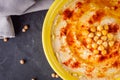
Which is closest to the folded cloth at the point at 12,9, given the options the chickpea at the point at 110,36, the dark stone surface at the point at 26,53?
the dark stone surface at the point at 26,53

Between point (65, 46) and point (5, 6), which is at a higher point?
point (5, 6)

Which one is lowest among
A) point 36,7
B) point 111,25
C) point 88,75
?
point 88,75

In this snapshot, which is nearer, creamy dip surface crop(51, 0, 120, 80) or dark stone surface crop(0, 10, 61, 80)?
creamy dip surface crop(51, 0, 120, 80)

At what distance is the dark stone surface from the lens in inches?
42.7

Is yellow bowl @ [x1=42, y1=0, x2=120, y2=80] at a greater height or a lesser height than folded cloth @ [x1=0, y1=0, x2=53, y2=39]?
lesser

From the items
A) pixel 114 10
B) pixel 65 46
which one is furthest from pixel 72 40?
pixel 114 10

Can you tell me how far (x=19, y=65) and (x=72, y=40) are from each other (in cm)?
24

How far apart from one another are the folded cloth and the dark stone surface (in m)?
0.04

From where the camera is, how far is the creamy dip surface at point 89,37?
0.95m

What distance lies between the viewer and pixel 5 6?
98 centimetres

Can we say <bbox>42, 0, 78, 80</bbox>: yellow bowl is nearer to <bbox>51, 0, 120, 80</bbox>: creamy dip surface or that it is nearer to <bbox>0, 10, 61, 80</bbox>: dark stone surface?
<bbox>51, 0, 120, 80</bbox>: creamy dip surface

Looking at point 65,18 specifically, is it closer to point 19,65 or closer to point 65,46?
point 65,46

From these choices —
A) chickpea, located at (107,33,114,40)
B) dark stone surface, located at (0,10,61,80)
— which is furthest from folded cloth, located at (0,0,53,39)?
chickpea, located at (107,33,114,40)

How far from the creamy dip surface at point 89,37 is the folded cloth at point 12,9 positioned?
0.09 m
